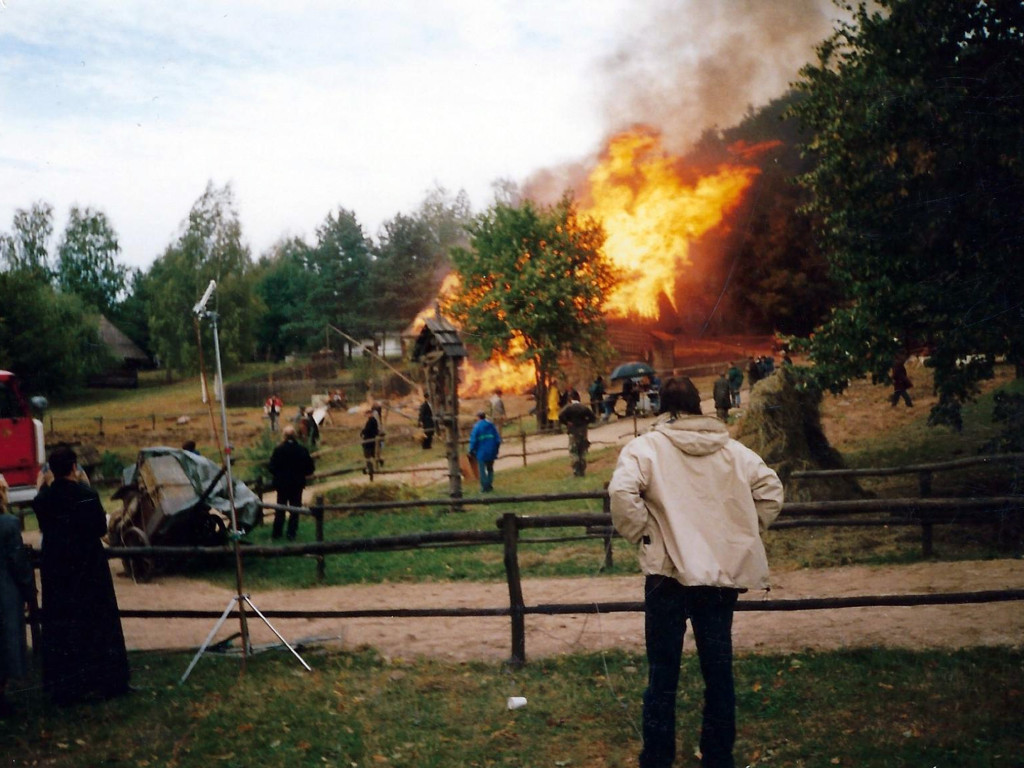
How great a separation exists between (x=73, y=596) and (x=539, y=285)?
25465 millimetres

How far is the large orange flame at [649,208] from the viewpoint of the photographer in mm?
28756

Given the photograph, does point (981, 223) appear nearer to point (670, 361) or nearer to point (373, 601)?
point (373, 601)

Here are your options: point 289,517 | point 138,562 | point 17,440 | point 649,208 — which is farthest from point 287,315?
point 138,562

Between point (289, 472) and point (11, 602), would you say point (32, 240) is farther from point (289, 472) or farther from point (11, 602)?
point (11, 602)

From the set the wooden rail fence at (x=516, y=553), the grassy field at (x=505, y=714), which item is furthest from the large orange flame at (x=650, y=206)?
the grassy field at (x=505, y=714)

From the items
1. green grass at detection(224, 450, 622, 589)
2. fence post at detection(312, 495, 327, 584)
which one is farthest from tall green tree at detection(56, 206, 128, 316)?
fence post at detection(312, 495, 327, 584)

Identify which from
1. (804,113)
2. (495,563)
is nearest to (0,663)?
(495,563)

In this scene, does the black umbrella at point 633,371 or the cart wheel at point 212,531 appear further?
the black umbrella at point 633,371

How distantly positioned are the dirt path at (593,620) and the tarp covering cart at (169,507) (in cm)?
79

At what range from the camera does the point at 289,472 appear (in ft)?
46.4

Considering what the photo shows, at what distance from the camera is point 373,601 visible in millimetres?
9758

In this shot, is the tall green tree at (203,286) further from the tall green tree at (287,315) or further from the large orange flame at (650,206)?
the large orange flame at (650,206)

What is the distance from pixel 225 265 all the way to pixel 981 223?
32210 mm

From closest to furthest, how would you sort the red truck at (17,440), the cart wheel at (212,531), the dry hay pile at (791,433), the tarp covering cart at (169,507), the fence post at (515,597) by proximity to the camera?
1. the fence post at (515,597)
2. the tarp covering cart at (169,507)
3. the cart wheel at (212,531)
4. the dry hay pile at (791,433)
5. the red truck at (17,440)
